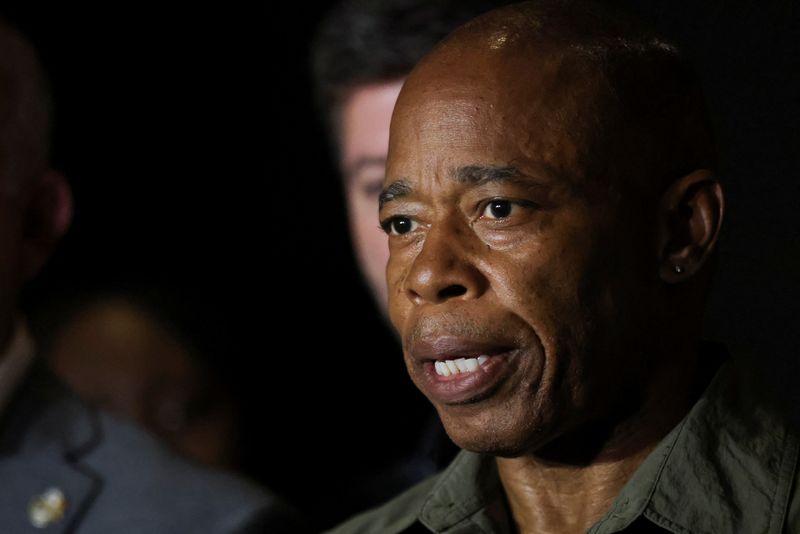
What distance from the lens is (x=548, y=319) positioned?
1.74 meters

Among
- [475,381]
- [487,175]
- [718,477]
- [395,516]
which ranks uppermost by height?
[487,175]

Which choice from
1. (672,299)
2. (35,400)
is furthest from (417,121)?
(35,400)

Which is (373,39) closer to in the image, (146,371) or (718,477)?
(146,371)

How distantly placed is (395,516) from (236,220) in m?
0.96

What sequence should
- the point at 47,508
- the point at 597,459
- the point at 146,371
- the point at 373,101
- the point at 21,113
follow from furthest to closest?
1. the point at 146,371
2. the point at 21,113
3. the point at 373,101
4. the point at 47,508
5. the point at 597,459

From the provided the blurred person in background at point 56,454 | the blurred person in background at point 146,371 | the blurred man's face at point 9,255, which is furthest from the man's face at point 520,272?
the blurred person in background at point 146,371

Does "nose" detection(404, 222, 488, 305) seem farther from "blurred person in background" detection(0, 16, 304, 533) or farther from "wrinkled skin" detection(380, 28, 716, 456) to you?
"blurred person in background" detection(0, 16, 304, 533)

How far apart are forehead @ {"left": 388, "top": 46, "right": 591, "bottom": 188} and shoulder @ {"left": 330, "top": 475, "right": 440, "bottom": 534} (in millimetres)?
524

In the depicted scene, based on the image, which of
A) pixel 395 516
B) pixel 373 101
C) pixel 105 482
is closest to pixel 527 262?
pixel 395 516

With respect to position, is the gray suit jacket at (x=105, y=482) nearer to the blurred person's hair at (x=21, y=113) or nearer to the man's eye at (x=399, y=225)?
the blurred person's hair at (x=21, y=113)

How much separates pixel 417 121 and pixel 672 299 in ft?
1.24

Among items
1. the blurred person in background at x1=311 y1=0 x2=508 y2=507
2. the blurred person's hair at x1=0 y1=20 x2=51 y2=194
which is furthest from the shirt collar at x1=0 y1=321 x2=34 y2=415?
the blurred person in background at x1=311 y1=0 x2=508 y2=507

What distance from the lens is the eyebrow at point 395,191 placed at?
1840 millimetres

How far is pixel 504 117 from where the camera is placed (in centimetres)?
178
